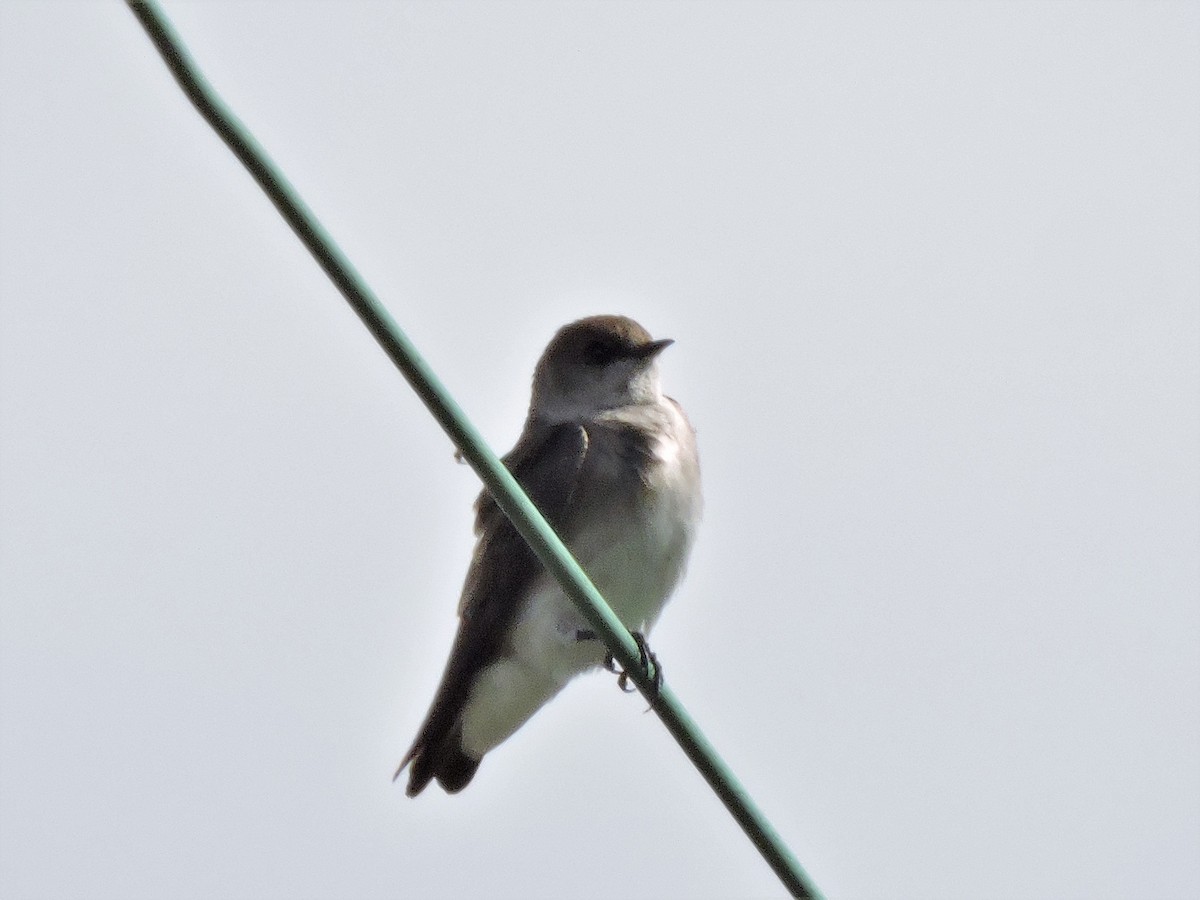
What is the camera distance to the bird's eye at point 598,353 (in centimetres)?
732

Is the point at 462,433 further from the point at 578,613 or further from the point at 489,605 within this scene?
the point at 489,605

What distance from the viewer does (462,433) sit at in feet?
10.5

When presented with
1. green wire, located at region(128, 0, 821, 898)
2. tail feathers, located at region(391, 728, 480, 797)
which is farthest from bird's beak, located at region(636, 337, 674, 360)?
green wire, located at region(128, 0, 821, 898)

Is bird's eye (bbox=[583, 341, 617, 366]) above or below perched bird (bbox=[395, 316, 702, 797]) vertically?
above

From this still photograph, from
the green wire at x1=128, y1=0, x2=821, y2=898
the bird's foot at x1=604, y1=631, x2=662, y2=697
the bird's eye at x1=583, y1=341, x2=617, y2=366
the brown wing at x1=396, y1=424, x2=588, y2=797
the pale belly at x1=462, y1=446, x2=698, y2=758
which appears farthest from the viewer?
the bird's eye at x1=583, y1=341, x2=617, y2=366

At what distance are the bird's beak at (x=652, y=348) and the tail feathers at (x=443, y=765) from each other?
5.48 feet

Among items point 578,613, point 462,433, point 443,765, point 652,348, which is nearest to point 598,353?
point 652,348

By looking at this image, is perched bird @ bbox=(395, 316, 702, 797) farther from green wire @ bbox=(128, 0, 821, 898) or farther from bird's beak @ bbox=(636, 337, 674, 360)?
green wire @ bbox=(128, 0, 821, 898)

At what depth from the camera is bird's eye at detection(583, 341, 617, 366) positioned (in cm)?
732

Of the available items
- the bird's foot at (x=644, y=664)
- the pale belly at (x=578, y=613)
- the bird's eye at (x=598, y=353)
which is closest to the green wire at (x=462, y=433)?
the bird's foot at (x=644, y=664)

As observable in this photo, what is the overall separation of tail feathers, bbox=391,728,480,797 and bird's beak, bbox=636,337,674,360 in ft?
5.48

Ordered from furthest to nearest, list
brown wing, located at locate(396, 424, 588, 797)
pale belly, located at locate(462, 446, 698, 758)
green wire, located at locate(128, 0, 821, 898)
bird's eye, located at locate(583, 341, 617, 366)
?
1. bird's eye, located at locate(583, 341, 617, 366)
2. brown wing, located at locate(396, 424, 588, 797)
3. pale belly, located at locate(462, 446, 698, 758)
4. green wire, located at locate(128, 0, 821, 898)

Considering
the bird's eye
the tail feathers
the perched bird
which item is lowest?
the tail feathers

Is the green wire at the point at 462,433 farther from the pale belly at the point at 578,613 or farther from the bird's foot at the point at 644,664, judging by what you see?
the pale belly at the point at 578,613
